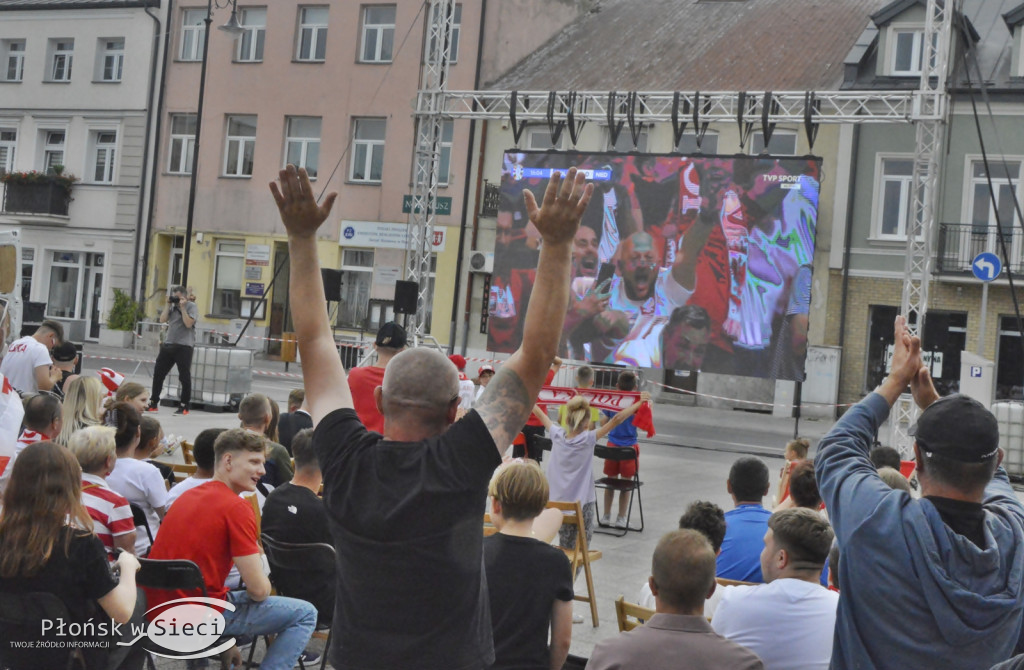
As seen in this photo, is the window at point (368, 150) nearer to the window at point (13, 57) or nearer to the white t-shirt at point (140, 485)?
the window at point (13, 57)

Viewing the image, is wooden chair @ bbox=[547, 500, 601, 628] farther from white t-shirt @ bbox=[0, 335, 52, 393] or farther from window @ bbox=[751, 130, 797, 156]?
window @ bbox=[751, 130, 797, 156]

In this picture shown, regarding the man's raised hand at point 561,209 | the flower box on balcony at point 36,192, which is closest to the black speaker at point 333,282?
the flower box on balcony at point 36,192

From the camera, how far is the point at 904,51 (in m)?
26.1

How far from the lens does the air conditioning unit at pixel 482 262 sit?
29234 mm

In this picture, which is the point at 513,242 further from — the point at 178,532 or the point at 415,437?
the point at 415,437

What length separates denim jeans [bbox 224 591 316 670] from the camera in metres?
5.02

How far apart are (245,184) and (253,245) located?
1.87 meters

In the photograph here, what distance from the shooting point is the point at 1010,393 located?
25203 mm

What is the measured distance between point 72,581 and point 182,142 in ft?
102

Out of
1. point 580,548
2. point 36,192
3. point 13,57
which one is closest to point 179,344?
point 580,548

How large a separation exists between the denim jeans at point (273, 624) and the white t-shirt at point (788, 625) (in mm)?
2170

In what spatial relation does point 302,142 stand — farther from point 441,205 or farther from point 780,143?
point 780,143

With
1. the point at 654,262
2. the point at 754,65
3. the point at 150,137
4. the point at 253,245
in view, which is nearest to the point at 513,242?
the point at 654,262

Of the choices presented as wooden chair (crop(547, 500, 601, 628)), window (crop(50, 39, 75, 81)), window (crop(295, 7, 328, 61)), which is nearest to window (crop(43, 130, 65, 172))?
window (crop(50, 39, 75, 81))
